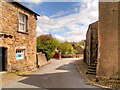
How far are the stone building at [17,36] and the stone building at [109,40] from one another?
25.3ft

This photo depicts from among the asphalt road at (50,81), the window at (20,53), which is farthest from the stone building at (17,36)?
the asphalt road at (50,81)

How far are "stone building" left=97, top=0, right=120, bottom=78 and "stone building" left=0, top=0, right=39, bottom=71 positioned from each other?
25.3 ft

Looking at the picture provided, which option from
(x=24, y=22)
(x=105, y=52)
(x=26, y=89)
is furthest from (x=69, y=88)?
(x=24, y=22)

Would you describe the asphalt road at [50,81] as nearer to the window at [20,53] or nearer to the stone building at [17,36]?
the stone building at [17,36]

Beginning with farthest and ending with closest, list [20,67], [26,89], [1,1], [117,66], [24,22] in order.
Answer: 1. [24,22]
2. [20,67]
3. [1,1]
4. [117,66]
5. [26,89]

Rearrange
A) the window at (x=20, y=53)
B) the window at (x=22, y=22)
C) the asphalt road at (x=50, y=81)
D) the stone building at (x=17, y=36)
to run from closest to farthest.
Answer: the asphalt road at (x=50, y=81), the stone building at (x=17, y=36), the window at (x=20, y=53), the window at (x=22, y=22)

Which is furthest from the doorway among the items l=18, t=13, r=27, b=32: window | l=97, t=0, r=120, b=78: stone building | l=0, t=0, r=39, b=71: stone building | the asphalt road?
l=97, t=0, r=120, b=78: stone building

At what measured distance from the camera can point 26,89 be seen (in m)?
10.6

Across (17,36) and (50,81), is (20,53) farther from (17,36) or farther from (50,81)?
(50,81)

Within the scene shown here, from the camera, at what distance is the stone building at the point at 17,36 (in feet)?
53.0

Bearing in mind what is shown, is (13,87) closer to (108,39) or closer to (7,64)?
(7,64)

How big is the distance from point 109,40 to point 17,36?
858 centimetres

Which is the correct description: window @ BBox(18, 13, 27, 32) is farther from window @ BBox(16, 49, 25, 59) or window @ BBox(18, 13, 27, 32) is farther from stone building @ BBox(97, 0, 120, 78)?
stone building @ BBox(97, 0, 120, 78)

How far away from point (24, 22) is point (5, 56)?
4.81 metres
